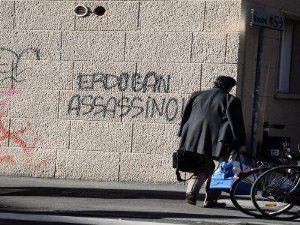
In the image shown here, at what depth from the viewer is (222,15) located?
11.7 metres

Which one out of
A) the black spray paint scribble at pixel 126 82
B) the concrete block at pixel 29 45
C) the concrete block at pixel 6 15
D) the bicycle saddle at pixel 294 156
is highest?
the concrete block at pixel 6 15

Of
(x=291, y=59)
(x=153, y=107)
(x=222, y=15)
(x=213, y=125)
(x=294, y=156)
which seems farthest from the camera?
(x=291, y=59)

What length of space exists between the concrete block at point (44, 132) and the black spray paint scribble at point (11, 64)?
704mm

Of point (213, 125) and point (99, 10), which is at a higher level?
point (99, 10)

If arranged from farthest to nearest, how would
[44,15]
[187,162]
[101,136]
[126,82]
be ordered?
1. [44,15]
2. [101,136]
3. [126,82]
4. [187,162]

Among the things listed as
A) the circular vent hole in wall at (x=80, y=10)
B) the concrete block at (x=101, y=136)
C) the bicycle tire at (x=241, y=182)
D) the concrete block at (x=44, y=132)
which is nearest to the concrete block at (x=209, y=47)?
the concrete block at (x=101, y=136)

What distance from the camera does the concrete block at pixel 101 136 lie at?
1225 cm

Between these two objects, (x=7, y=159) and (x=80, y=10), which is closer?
(x=80, y=10)

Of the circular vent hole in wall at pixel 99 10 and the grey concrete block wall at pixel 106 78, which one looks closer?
the grey concrete block wall at pixel 106 78

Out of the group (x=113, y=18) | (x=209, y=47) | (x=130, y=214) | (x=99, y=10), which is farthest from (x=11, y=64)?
(x=130, y=214)

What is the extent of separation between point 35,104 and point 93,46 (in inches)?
52.3

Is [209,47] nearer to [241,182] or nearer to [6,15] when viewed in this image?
[241,182]

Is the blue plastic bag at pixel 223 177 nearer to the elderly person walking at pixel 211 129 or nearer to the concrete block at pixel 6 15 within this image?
the elderly person walking at pixel 211 129

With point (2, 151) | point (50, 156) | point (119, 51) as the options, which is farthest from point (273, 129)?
point (2, 151)
